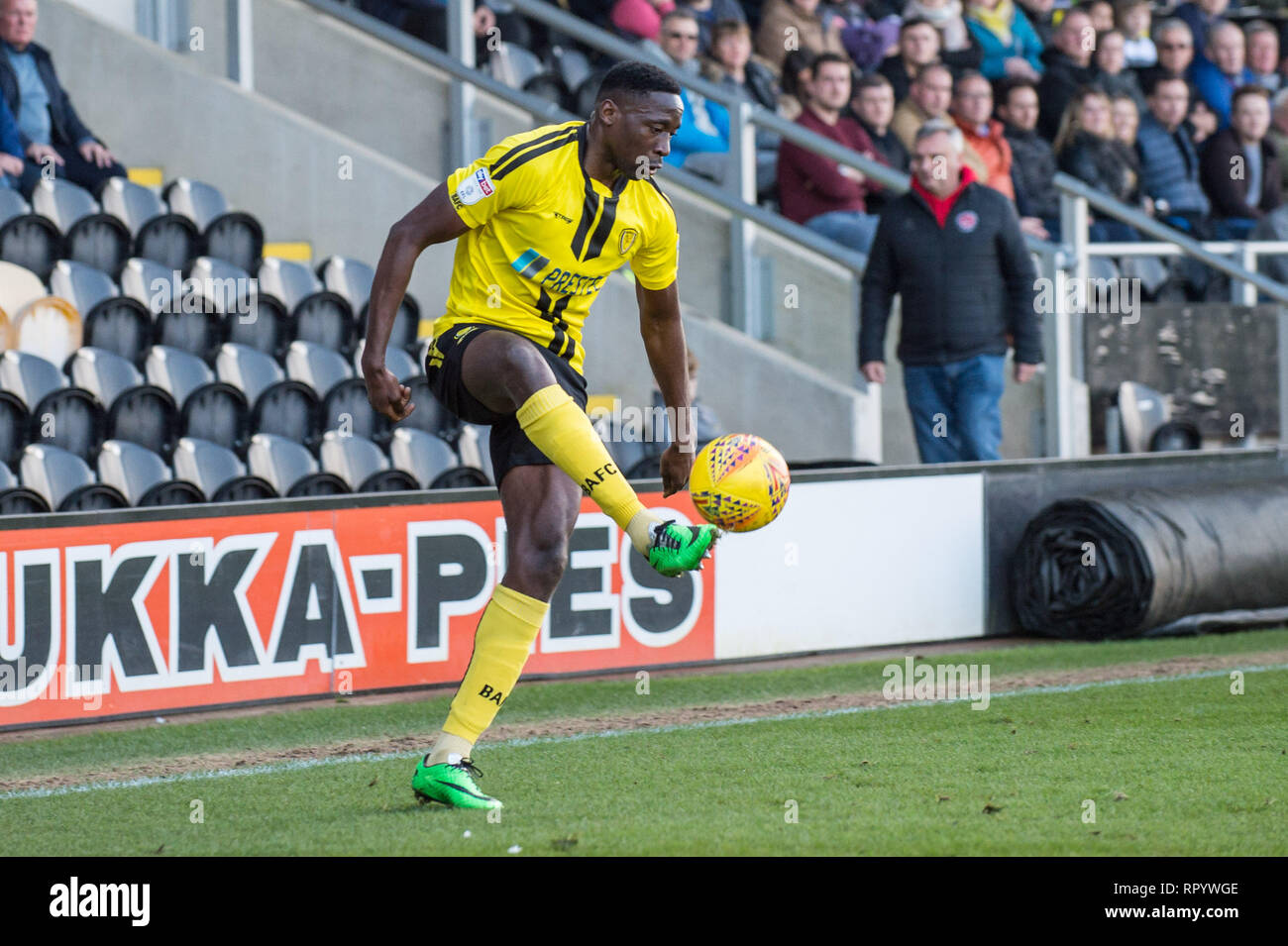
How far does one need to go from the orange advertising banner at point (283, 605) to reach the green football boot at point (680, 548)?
126 inches

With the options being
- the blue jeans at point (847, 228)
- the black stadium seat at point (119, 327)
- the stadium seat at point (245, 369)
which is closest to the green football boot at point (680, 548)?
the stadium seat at point (245, 369)

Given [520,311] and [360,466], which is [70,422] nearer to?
[360,466]

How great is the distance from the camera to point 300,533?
7770 millimetres

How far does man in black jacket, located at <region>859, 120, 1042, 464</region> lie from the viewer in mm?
10016

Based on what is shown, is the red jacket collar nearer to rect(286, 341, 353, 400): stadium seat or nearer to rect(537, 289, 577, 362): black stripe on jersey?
rect(286, 341, 353, 400): stadium seat

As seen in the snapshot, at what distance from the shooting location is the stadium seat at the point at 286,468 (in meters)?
9.30

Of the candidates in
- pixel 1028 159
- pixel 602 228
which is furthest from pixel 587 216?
pixel 1028 159

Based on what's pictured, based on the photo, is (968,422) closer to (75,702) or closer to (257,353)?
(257,353)

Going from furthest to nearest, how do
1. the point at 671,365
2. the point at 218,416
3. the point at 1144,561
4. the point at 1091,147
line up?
1. the point at 1091,147
2. the point at 218,416
3. the point at 1144,561
4. the point at 671,365

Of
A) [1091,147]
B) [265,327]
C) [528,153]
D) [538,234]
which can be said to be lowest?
[538,234]

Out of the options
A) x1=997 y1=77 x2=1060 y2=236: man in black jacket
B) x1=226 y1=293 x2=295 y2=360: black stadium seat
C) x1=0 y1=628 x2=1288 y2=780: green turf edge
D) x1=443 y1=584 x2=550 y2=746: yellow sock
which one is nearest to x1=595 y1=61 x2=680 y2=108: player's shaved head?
x1=443 y1=584 x2=550 y2=746: yellow sock

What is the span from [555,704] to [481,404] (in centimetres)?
276

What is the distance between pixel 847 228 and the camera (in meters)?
11.6

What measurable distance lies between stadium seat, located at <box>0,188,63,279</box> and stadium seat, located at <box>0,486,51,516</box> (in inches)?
81.6
